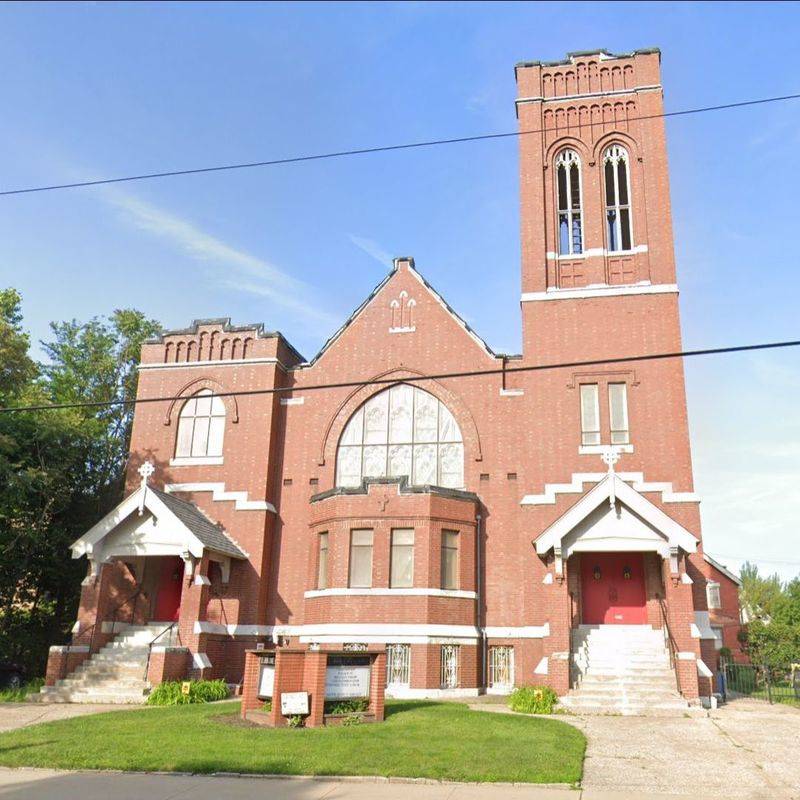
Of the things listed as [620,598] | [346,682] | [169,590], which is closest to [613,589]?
[620,598]

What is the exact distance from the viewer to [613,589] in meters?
21.6

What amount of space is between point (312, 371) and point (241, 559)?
22.0 feet

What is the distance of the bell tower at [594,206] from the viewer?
77.6ft

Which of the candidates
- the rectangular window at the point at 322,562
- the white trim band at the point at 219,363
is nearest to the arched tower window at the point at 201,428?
the white trim band at the point at 219,363

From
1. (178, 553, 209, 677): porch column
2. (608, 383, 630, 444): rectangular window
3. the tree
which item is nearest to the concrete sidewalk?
(178, 553, 209, 677): porch column

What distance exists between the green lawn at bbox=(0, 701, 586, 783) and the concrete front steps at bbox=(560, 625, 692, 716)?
9.77 ft

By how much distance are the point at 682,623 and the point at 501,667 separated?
567 centimetres

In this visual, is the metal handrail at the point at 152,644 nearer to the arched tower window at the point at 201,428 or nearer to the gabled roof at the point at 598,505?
the arched tower window at the point at 201,428

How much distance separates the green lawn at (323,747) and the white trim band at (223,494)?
989cm

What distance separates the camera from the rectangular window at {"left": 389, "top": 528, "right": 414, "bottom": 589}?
73.2 ft

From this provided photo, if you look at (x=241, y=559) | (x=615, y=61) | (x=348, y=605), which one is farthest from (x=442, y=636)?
(x=615, y=61)

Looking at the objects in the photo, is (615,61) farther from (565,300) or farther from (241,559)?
(241,559)

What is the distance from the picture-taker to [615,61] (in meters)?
26.5

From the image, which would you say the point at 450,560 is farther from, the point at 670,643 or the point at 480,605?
the point at 670,643
